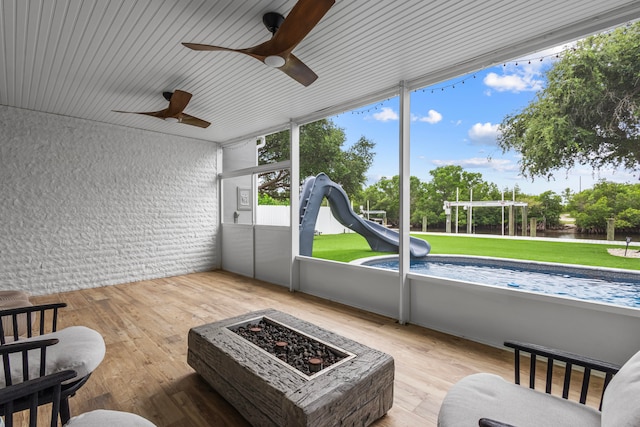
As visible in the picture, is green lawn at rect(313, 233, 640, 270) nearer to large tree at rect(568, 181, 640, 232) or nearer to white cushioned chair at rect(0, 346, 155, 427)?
large tree at rect(568, 181, 640, 232)

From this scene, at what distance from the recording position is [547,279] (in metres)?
A: 6.43

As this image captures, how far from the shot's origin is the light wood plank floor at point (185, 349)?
199 cm

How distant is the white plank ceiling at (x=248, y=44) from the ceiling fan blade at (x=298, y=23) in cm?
29

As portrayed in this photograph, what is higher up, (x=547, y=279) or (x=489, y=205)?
(x=489, y=205)

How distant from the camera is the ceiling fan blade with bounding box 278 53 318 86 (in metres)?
2.48

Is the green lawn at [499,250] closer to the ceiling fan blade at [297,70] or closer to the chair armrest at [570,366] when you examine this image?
the ceiling fan blade at [297,70]

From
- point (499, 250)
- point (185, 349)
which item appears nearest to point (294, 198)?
point (185, 349)

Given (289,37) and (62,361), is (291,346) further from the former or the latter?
(289,37)

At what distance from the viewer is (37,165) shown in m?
4.63

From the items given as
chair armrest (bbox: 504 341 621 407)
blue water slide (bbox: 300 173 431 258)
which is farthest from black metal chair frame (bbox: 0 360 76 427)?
blue water slide (bbox: 300 173 431 258)

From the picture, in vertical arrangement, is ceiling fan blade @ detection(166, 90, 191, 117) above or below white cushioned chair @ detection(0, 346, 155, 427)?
above

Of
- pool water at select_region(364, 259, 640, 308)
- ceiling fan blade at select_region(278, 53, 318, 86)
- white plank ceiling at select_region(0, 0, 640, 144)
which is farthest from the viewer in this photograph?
pool water at select_region(364, 259, 640, 308)

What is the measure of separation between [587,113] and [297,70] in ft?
10.3

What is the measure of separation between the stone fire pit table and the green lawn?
4.26m
